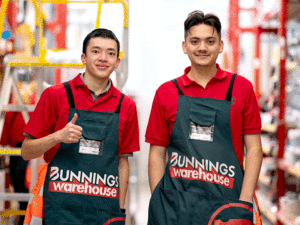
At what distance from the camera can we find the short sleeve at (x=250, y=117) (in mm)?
1643

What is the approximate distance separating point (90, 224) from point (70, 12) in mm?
4492

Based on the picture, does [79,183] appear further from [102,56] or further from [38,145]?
[102,56]

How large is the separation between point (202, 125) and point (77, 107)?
2.02 feet

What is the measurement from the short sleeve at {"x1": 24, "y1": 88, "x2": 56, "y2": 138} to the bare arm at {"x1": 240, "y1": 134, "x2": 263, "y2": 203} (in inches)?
37.3

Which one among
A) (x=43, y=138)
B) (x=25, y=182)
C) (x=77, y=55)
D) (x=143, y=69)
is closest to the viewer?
(x=43, y=138)

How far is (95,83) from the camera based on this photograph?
1776 mm

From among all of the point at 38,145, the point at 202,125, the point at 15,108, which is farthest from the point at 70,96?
the point at 15,108

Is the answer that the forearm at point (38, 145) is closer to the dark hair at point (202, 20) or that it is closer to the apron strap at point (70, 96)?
the apron strap at point (70, 96)

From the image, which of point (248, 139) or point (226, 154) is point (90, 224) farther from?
point (248, 139)

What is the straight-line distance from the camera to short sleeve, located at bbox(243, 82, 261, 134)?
1.64 m

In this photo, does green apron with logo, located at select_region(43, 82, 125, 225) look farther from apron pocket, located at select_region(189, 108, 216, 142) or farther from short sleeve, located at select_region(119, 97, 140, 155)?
apron pocket, located at select_region(189, 108, 216, 142)

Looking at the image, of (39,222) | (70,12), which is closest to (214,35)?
(39,222)

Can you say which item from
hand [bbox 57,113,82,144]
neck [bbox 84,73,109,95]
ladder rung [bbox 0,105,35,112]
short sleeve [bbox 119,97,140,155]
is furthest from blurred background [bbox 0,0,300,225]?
hand [bbox 57,113,82,144]

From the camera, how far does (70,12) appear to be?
5.49 m
